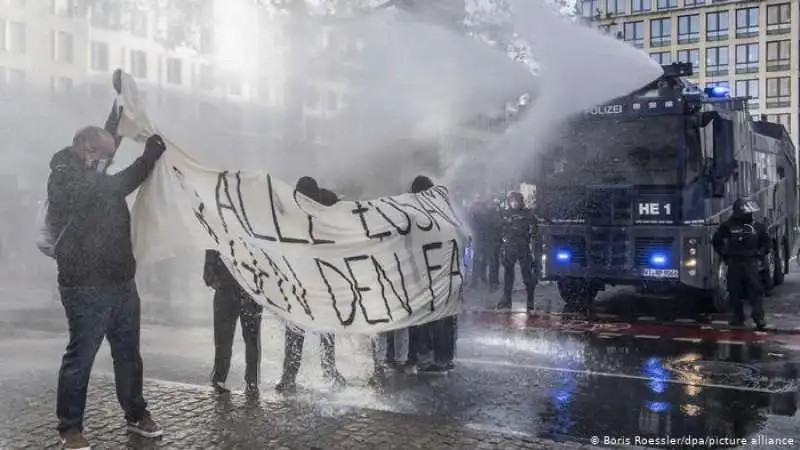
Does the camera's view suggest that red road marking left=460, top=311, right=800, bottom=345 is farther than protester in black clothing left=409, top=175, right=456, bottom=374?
Yes

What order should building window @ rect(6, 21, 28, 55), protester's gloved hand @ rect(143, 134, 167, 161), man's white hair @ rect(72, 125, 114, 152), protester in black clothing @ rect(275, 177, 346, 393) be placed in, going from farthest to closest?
building window @ rect(6, 21, 28, 55)
protester in black clothing @ rect(275, 177, 346, 393)
protester's gloved hand @ rect(143, 134, 167, 161)
man's white hair @ rect(72, 125, 114, 152)

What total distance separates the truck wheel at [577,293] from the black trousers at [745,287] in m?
2.24

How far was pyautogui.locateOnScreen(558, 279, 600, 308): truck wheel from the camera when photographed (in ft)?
42.4

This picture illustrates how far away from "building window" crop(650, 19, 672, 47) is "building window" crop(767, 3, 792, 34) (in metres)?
8.84

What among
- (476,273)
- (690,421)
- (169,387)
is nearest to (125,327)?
(169,387)

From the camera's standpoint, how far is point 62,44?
9297 mm

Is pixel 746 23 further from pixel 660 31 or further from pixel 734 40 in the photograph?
pixel 660 31

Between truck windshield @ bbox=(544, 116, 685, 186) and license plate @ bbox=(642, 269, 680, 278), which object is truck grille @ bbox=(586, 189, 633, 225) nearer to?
truck windshield @ bbox=(544, 116, 685, 186)

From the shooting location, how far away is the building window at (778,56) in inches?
2800

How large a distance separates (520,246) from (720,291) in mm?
3256

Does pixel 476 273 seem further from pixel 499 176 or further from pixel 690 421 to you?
pixel 690 421

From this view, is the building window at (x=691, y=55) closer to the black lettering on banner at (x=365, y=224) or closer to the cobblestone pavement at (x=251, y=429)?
the black lettering on banner at (x=365, y=224)

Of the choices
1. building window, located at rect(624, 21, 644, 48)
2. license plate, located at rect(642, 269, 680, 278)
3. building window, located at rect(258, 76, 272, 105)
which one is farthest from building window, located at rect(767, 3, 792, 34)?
building window, located at rect(258, 76, 272, 105)

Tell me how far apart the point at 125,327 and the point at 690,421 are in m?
4.36
